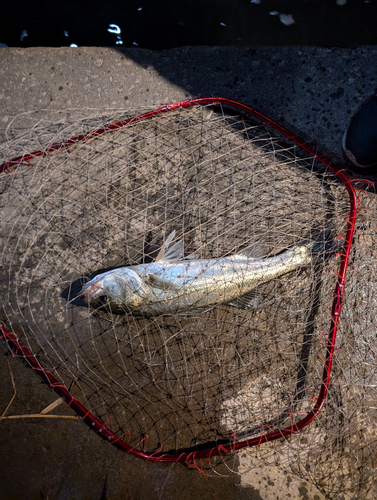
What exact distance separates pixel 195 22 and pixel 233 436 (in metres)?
4.55

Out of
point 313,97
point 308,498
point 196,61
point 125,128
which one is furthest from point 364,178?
point 308,498

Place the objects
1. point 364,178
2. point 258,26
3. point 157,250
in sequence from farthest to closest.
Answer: point 258,26 → point 364,178 → point 157,250

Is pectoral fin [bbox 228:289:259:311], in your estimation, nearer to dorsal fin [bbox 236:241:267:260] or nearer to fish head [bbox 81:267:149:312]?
dorsal fin [bbox 236:241:267:260]

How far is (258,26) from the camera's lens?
13.0ft

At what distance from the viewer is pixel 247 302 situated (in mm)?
2959

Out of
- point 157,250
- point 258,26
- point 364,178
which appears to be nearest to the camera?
point 157,250

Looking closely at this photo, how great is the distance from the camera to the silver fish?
2779 mm

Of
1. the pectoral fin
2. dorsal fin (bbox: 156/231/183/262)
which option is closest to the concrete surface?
dorsal fin (bbox: 156/231/183/262)

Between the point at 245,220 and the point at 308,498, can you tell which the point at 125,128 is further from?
the point at 308,498

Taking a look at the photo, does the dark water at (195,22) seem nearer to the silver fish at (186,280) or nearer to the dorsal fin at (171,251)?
the dorsal fin at (171,251)

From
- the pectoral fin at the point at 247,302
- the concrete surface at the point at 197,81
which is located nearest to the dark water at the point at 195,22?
the concrete surface at the point at 197,81

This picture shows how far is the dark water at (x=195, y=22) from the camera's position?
391 centimetres

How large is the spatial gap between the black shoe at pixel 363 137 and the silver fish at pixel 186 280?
914 mm

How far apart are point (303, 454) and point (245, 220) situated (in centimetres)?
225
